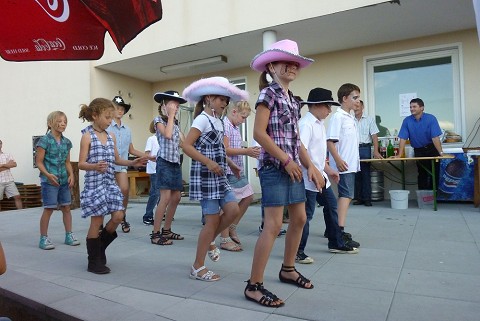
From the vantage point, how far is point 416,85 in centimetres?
845

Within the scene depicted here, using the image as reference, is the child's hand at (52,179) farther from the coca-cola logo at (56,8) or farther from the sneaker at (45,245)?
the coca-cola logo at (56,8)

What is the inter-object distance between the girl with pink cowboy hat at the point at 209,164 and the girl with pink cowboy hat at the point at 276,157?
57cm

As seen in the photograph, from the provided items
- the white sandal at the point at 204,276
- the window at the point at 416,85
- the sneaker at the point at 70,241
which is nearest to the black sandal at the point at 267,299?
the white sandal at the point at 204,276

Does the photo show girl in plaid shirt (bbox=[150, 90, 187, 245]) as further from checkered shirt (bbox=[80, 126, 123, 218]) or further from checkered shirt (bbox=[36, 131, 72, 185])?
checkered shirt (bbox=[36, 131, 72, 185])

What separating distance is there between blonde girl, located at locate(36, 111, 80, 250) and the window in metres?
6.54

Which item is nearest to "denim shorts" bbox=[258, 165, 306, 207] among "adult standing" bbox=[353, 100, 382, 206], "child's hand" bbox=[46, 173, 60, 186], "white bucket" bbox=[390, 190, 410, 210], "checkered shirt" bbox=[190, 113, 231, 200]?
"checkered shirt" bbox=[190, 113, 231, 200]

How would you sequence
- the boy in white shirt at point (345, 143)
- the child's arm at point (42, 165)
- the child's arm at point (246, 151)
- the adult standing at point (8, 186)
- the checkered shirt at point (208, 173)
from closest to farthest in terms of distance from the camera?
1. the checkered shirt at point (208, 173)
2. the child's arm at point (246, 151)
3. the boy in white shirt at point (345, 143)
4. the child's arm at point (42, 165)
5. the adult standing at point (8, 186)

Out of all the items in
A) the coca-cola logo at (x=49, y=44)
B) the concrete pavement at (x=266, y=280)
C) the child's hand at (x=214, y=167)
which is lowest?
the concrete pavement at (x=266, y=280)

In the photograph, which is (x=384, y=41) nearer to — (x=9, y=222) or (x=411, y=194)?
(x=411, y=194)

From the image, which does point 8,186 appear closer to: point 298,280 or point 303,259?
point 303,259

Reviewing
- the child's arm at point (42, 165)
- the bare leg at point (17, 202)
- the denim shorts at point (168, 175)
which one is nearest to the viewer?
the child's arm at point (42, 165)

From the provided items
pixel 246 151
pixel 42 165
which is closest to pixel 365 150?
pixel 246 151

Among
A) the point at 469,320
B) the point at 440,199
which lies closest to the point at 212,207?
the point at 469,320

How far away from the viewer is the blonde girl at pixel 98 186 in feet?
12.1
